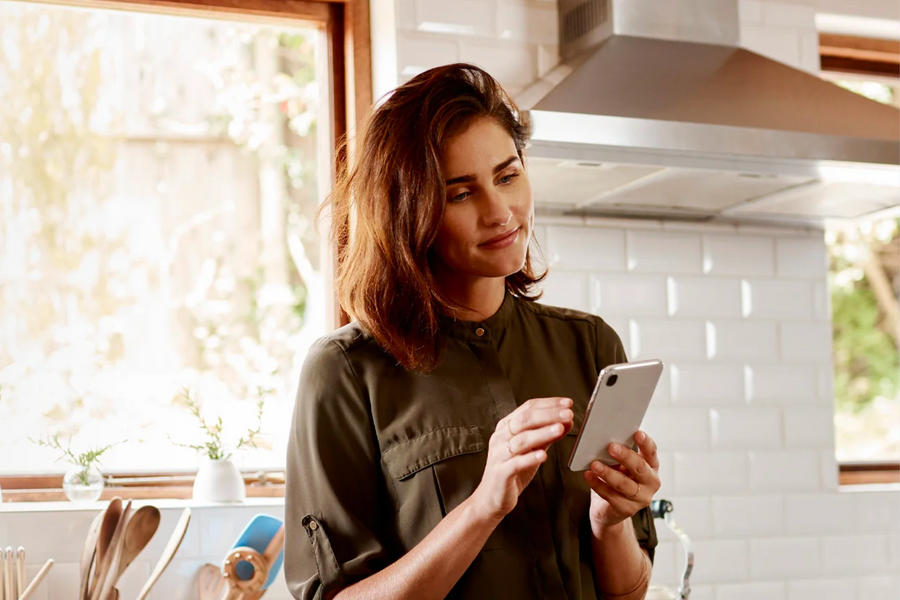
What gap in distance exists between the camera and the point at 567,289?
2.33 metres

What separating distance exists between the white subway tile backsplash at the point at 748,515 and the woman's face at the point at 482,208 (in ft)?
4.69

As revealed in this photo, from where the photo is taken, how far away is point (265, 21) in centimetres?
226

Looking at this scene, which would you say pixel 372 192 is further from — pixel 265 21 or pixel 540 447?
pixel 265 21

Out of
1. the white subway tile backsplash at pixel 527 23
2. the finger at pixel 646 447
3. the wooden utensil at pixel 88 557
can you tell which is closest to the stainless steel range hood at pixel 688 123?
the white subway tile backsplash at pixel 527 23

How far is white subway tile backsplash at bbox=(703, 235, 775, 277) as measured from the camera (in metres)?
2.49

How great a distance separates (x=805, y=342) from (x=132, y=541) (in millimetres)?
1767

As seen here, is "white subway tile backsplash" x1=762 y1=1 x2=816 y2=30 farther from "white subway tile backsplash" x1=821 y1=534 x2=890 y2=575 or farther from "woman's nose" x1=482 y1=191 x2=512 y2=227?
"woman's nose" x1=482 y1=191 x2=512 y2=227

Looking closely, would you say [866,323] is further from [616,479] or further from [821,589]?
[616,479]

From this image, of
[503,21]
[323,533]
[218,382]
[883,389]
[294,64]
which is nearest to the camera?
[323,533]

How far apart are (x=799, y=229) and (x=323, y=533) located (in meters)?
1.83

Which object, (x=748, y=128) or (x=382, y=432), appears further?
(x=748, y=128)

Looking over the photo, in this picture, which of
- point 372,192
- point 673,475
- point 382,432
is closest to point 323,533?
point 382,432

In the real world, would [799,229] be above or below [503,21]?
below

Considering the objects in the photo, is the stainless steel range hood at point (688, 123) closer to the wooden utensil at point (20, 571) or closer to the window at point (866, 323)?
the wooden utensil at point (20, 571)
